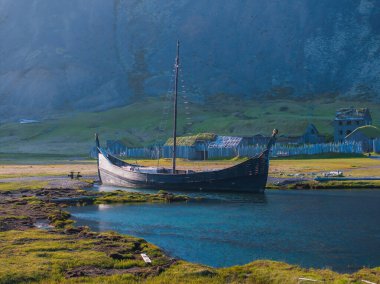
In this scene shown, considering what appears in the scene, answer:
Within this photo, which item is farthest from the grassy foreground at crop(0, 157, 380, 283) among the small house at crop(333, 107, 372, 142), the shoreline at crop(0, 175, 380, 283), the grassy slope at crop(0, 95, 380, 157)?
the grassy slope at crop(0, 95, 380, 157)

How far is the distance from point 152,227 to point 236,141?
270 ft

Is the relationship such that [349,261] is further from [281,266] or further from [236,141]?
[236,141]

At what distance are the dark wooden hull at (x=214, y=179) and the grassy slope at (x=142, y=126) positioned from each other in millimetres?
72950

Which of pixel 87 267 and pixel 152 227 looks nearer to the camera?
pixel 87 267

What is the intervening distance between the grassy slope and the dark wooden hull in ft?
239

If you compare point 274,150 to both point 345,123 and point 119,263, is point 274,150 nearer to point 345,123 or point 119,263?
point 345,123

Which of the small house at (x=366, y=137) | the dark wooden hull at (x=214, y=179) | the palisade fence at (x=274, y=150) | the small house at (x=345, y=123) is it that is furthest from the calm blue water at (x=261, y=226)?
the small house at (x=345, y=123)

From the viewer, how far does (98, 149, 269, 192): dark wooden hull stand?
2488 inches

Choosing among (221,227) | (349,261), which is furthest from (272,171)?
(349,261)

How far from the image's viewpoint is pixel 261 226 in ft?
139

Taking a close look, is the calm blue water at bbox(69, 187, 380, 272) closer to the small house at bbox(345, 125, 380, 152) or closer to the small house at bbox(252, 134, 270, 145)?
the small house at bbox(345, 125, 380, 152)

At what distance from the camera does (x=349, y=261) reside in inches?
1206

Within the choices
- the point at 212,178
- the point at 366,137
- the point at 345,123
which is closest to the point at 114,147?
the point at 345,123

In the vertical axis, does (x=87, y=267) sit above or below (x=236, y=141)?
below
